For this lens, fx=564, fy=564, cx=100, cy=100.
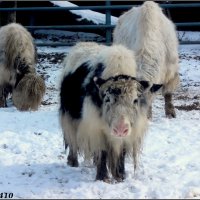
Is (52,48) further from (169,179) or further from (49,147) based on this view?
(169,179)

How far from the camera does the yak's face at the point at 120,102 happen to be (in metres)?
4.82

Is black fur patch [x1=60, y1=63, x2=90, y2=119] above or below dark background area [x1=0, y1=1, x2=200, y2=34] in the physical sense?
below

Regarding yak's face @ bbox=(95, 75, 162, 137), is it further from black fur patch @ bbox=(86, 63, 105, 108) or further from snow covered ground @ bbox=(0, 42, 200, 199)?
snow covered ground @ bbox=(0, 42, 200, 199)

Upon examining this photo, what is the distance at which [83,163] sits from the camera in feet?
19.9

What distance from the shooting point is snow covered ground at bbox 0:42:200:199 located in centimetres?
505

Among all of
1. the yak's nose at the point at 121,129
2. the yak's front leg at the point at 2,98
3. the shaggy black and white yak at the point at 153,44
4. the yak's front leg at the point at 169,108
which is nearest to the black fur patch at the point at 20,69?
the yak's front leg at the point at 2,98

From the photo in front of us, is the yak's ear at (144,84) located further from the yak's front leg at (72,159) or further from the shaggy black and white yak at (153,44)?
the shaggy black and white yak at (153,44)

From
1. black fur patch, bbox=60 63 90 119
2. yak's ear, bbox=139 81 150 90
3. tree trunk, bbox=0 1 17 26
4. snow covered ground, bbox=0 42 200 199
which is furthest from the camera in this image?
tree trunk, bbox=0 1 17 26

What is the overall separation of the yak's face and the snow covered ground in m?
0.62

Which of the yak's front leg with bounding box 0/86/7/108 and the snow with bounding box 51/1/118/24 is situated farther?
the snow with bounding box 51/1/118/24

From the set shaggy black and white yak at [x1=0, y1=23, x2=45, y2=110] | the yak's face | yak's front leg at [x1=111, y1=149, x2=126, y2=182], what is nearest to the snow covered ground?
yak's front leg at [x1=111, y1=149, x2=126, y2=182]

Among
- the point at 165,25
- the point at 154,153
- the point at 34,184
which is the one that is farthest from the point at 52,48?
the point at 34,184

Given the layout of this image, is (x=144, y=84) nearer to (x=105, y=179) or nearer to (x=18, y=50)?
(x=105, y=179)

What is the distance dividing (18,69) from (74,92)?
3.71 meters
